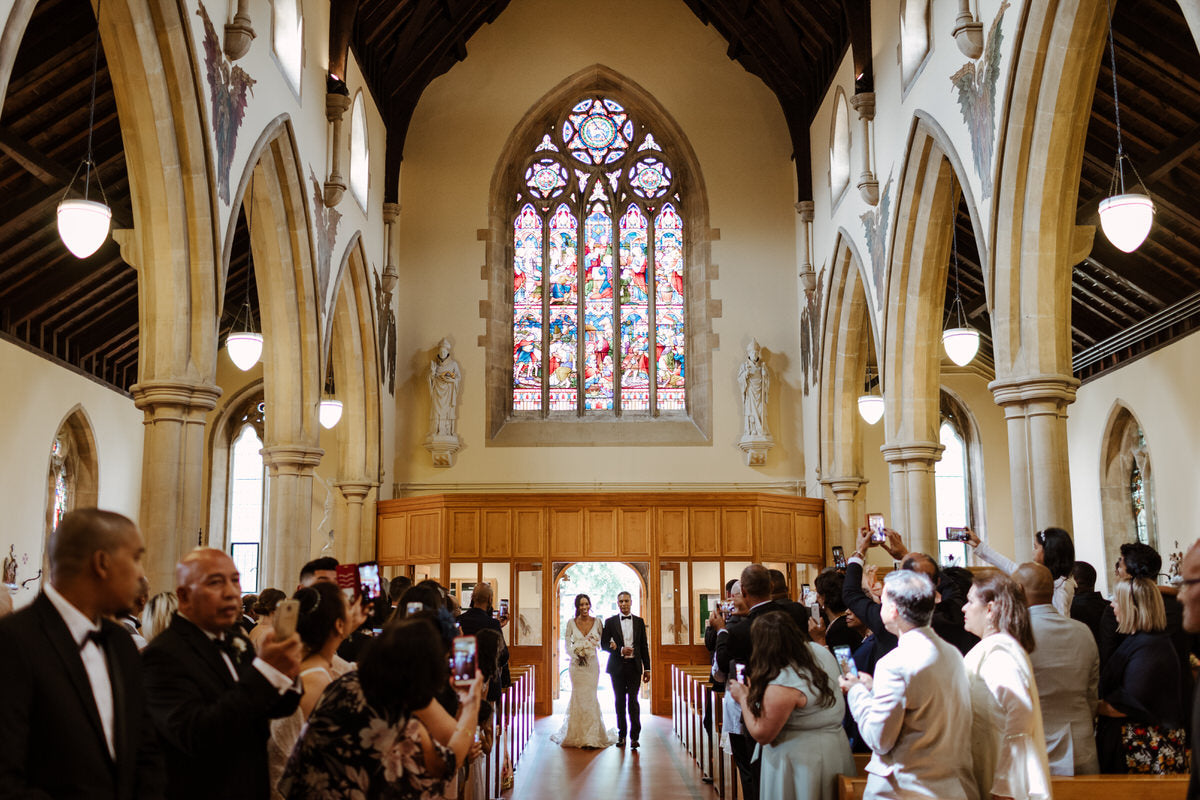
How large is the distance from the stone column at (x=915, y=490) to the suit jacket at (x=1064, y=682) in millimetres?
7027

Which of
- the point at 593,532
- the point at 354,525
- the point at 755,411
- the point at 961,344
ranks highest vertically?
the point at 755,411

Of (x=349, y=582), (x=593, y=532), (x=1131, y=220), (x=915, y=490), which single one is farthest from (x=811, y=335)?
(x=349, y=582)

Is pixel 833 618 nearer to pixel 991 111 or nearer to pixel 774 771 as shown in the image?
pixel 774 771

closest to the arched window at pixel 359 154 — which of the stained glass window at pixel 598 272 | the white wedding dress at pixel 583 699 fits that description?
the stained glass window at pixel 598 272

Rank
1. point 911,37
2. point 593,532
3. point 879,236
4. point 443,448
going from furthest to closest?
point 443,448
point 593,532
point 879,236
point 911,37

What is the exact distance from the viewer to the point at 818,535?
14.8 m

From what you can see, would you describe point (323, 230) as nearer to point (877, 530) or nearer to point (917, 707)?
point (877, 530)

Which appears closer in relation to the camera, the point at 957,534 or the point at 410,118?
the point at 957,534

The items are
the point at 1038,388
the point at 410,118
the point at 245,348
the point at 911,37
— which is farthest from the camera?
the point at 410,118

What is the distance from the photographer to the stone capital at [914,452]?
1108 cm

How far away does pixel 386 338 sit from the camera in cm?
1470

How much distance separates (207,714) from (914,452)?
9.50 metres

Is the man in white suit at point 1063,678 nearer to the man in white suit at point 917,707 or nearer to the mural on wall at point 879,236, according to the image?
the man in white suit at point 917,707

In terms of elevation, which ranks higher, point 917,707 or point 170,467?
point 170,467
